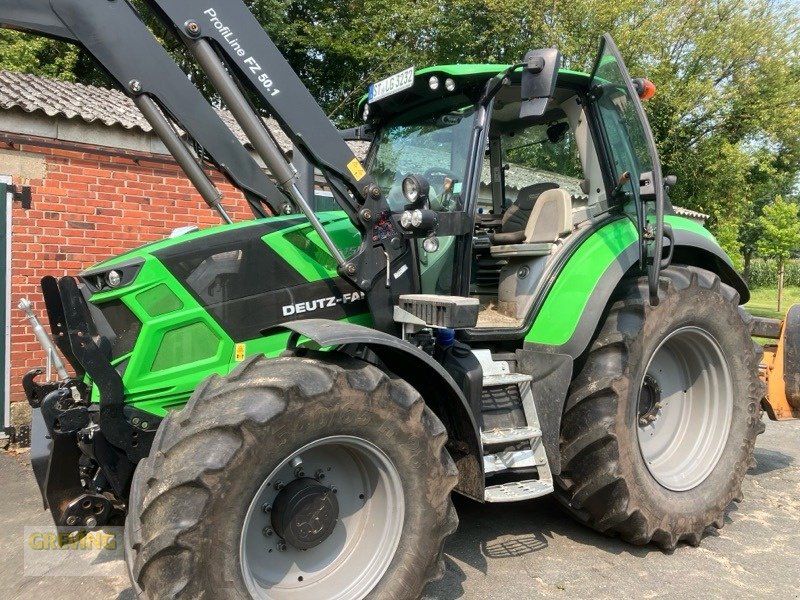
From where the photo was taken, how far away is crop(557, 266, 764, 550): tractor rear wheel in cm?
361

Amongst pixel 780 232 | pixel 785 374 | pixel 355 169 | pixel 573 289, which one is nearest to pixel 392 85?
pixel 355 169

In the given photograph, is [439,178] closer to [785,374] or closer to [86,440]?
[86,440]

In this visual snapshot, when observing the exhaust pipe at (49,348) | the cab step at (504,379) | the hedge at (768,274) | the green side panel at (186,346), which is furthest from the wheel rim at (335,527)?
the hedge at (768,274)

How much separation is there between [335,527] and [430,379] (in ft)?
2.66

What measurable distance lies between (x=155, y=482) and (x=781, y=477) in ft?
16.2

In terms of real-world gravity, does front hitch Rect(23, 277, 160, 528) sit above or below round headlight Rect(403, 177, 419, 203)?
below

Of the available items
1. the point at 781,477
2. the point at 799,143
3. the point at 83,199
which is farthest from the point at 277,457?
the point at 799,143

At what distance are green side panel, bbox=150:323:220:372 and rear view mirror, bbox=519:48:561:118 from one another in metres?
1.80

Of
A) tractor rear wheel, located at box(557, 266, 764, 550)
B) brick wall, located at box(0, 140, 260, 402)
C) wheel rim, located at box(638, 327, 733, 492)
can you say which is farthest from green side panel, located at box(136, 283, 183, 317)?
brick wall, located at box(0, 140, 260, 402)

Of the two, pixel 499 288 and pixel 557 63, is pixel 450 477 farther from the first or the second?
pixel 557 63

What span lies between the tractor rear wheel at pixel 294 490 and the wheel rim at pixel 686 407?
194cm

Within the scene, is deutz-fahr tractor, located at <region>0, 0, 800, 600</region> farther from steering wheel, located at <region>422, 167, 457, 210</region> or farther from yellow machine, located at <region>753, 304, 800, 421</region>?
yellow machine, located at <region>753, 304, 800, 421</region>

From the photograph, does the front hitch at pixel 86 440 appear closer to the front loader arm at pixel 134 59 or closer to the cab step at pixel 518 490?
the front loader arm at pixel 134 59

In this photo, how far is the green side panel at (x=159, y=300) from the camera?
2971 mm
